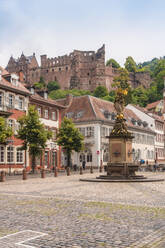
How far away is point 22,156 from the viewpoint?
39.0 meters

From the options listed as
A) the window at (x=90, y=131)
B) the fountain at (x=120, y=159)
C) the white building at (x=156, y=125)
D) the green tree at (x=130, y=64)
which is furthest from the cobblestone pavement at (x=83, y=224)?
the green tree at (x=130, y=64)

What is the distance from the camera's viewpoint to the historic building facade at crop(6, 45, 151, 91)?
126306mm

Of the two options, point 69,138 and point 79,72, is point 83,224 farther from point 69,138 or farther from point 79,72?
point 79,72

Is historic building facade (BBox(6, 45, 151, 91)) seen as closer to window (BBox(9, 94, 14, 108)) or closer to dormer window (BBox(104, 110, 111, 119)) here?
dormer window (BBox(104, 110, 111, 119))

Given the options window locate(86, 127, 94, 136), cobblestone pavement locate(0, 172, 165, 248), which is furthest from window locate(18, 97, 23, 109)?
cobblestone pavement locate(0, 172, 165, 248)

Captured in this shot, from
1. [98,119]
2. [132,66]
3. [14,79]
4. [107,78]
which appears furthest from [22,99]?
[132,66]

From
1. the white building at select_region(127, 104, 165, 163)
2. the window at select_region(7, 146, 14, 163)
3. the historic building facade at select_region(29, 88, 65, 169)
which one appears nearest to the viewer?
the window at select_region(7, 146, 14, 163)

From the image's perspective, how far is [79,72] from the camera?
128875 millimetres

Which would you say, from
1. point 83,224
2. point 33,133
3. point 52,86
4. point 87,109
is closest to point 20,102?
point 33,133

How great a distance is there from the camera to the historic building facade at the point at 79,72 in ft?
414

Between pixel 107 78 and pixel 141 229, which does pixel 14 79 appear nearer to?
pixel 141 229

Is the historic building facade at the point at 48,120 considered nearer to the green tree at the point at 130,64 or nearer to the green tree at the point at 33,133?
the green tree at the point at 33,133

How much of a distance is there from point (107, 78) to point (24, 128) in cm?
9503

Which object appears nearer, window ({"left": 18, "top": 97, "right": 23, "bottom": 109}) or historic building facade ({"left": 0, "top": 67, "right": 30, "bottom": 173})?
historic building facade ({"left": 0, "top": 67, "right": 30, "bottom": 173})
